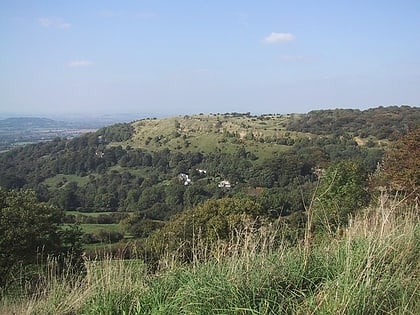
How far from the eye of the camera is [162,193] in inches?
2776

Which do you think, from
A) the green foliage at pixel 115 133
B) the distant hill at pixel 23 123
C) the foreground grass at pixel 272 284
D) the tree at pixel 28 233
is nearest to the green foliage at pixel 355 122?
the green foliage at pixel 115 133

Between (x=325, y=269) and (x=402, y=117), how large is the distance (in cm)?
10178

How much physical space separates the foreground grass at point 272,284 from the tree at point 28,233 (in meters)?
15.9

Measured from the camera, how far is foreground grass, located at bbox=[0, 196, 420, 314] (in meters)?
3.28

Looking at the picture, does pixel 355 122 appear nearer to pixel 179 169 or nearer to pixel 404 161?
pixel 179 169

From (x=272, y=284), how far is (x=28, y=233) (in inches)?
775

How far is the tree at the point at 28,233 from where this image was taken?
20.1 m

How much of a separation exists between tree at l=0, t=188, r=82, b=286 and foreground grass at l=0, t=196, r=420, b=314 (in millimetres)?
15884

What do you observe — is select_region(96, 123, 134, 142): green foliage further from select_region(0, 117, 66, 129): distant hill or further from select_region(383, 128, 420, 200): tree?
select_region(383, 128, 420, 200): tree

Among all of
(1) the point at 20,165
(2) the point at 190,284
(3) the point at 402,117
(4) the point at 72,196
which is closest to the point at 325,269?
(2) the point at 190,284

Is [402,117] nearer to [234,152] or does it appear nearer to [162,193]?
[234,152]

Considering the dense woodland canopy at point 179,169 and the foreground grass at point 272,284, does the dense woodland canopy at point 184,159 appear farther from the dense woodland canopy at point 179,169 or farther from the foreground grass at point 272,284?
Answer: the foreground grass at point 272,284

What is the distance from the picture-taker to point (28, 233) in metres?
21.0

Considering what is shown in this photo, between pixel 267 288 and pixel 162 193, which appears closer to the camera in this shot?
pixel 267 288
